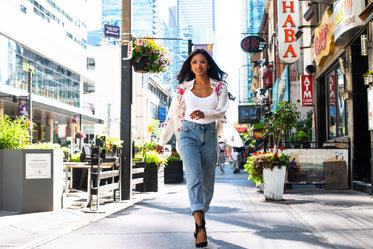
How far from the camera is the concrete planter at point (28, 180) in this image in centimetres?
738

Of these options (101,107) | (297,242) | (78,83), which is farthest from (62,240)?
(101,107)

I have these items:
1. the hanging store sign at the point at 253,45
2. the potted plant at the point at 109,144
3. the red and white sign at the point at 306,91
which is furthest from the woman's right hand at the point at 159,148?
the hanging store sign at the point at 253,45

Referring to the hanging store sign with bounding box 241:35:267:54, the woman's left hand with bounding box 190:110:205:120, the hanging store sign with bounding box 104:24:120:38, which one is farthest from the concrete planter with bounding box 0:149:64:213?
the hanging store sign with bounding box 104:24:120:38

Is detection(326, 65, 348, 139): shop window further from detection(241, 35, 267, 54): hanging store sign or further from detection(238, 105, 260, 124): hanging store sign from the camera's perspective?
detection(238, 105, 260, 124): hanging store sign

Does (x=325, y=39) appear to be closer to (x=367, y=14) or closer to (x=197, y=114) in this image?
(x=367, y=14)

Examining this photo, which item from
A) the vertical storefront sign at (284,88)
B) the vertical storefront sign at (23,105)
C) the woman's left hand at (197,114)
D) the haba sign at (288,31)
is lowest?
the woman's left hand at (197,114)

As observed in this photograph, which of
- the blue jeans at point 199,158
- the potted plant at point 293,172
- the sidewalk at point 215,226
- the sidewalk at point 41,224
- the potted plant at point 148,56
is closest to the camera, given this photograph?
the blue jeans at point 199,158

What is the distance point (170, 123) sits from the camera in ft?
17.4

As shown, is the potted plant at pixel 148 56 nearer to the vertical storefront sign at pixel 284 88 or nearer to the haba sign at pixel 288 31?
the haba sign at pixel 288 31

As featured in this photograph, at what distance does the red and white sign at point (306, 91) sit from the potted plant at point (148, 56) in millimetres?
9820

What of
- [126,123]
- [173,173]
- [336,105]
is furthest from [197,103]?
[336,105]

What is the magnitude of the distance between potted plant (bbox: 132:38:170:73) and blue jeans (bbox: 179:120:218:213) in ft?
18.0

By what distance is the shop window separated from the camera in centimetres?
1458

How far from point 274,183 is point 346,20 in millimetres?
4952
